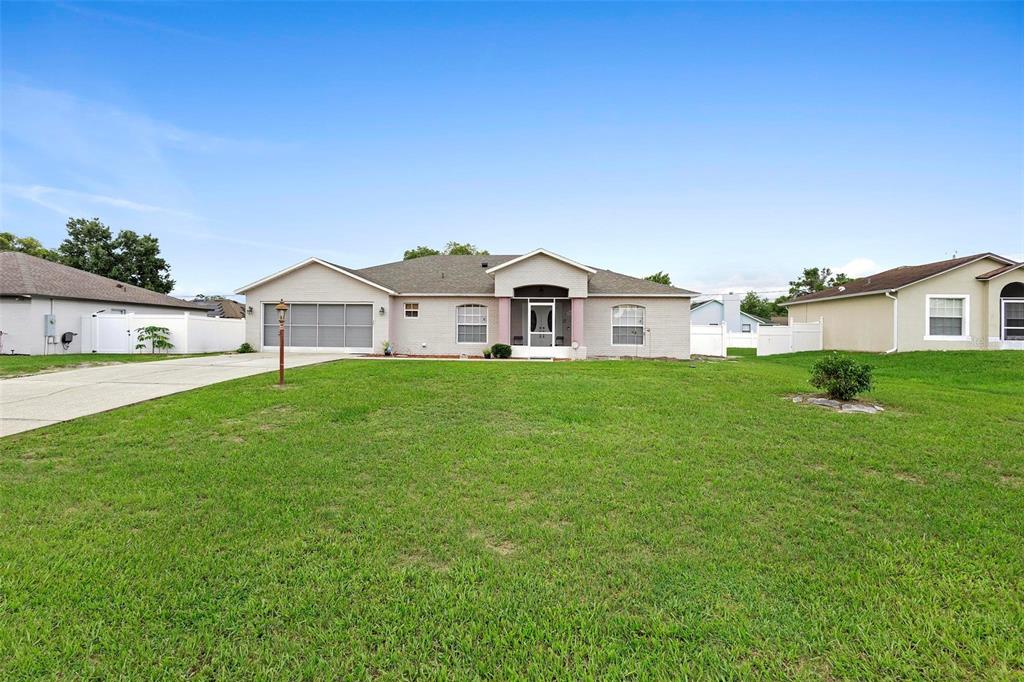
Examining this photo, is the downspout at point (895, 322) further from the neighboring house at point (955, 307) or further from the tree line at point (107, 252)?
the tree line at point (107, 252)

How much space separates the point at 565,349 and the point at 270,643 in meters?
16.5

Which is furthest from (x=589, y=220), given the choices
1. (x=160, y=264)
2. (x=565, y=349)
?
(x=160, y=264)

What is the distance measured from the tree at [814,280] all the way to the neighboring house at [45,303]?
70434 millimetres

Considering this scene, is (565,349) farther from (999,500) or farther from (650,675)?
(650,675)

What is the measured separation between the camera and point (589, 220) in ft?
77.9

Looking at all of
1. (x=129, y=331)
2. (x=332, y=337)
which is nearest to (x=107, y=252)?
(x=129, y=331)

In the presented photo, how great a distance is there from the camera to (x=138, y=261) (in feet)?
134

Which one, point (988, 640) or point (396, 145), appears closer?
point (988, 640)

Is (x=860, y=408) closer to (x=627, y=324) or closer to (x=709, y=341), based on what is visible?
(x=627, y=324)

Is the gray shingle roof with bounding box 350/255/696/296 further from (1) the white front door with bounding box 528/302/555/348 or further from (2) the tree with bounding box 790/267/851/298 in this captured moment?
(2) the tree with bounding box 790/267/851/298

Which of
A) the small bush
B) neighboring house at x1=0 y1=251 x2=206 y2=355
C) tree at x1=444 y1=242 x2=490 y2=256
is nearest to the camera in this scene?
the small bush

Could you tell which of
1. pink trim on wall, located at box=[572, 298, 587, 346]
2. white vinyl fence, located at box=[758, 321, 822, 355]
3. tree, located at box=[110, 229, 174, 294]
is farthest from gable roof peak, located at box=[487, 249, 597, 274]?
tree, located at box=[110, 229, 174, 294]

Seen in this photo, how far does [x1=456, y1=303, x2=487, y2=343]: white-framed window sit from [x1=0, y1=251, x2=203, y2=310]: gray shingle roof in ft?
58.7

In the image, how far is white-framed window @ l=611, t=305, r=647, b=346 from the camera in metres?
19.4
